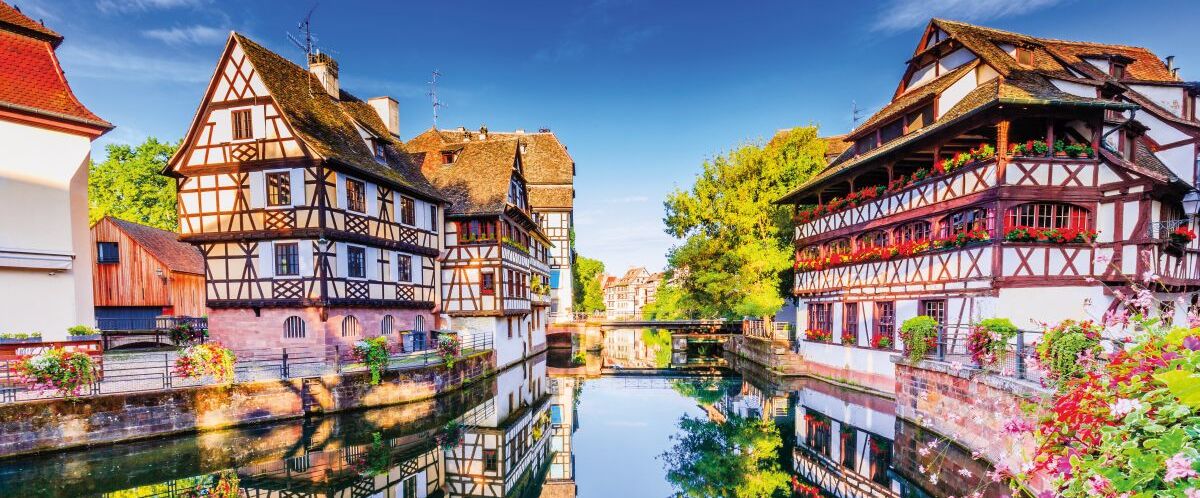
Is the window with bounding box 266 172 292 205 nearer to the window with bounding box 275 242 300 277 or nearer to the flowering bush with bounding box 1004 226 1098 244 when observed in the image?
the window with bounding box 275 242 300 277

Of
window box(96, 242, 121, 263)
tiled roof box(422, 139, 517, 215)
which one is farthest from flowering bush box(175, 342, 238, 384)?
window box(96, 242, 121, 263)

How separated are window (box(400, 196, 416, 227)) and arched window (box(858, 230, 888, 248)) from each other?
18192 millimetres

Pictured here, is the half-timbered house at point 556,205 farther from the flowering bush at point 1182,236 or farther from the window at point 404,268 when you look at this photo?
the flowering bush at point 1182,236

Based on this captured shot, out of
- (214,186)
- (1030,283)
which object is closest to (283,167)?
(214,186)

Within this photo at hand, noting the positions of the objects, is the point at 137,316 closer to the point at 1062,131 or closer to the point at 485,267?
the point at 485,267

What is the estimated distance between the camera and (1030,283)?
13.9 metres

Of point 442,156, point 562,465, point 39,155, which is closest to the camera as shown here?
point 562,465

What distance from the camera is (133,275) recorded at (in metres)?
23.4

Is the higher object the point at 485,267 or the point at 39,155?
the point at 39,155

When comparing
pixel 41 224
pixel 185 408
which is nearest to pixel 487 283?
pixel 185 408

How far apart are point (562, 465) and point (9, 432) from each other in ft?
40.6

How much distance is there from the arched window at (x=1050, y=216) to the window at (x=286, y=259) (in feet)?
73.1

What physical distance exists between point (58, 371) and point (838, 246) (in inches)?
960

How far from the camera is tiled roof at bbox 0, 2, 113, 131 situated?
14.5 m
